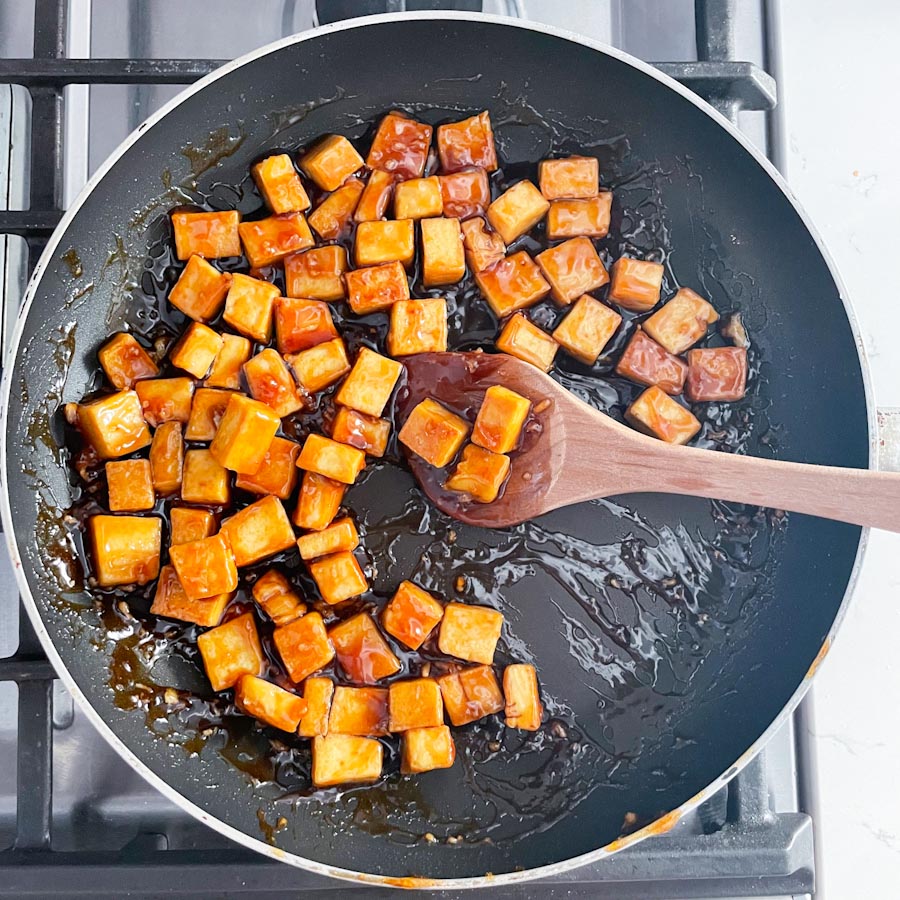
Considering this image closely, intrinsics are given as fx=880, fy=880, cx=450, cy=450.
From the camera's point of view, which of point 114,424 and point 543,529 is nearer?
point 114,424

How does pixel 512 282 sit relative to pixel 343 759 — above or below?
above

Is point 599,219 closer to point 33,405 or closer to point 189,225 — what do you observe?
point 189,225

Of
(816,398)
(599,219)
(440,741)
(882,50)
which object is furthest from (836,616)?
(882,50)

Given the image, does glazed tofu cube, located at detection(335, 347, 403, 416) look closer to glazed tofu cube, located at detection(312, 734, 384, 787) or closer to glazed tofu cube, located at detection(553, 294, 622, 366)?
glazed tofu cube, located at detection(553, 294, 622, 366)

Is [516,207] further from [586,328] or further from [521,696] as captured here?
[521,696]

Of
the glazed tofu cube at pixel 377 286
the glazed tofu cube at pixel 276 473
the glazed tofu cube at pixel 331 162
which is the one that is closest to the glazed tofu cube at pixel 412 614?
the glazed tofu cube at pixel 276 473

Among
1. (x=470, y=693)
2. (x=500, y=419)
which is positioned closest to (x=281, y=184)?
Result: (x=500, y=419)

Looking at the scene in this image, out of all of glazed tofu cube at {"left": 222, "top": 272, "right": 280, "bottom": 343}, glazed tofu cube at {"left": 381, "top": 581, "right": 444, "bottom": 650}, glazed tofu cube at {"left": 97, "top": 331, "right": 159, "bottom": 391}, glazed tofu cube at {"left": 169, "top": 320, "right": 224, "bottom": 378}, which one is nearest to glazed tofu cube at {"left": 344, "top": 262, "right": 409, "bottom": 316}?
glazed tofu cube at {"left": 222, "top": 272, "right": 280, "bottom": 343}
